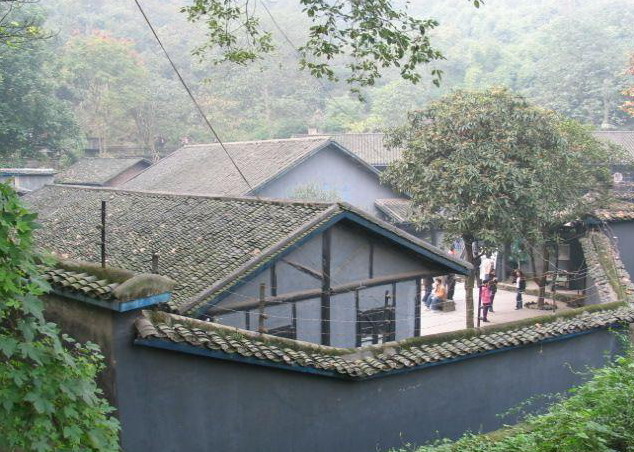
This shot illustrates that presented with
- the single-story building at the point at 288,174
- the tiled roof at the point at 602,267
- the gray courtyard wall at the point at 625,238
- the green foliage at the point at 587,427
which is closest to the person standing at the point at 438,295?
the tiled roof at the point at 602,267

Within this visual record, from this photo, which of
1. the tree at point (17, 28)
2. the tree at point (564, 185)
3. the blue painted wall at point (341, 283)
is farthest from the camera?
the tree at point (564, 185)

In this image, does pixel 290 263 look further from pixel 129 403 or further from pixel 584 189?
pixel 584 189

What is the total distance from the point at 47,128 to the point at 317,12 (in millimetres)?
24352

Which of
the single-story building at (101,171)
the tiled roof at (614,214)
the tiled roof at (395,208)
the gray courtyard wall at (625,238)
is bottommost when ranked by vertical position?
the gray courtyard wall at (625,238)

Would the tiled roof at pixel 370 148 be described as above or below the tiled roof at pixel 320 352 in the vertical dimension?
above

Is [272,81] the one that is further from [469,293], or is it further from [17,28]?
[469,293]

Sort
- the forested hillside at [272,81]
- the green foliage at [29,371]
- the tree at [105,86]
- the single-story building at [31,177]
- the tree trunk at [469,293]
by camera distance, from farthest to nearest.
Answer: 1. the forested hillside at [272,81]
2. the tree at [105,86]
3. the single-story building at [31,177]
4. the tree trunk at [469,293]
5. the green foliage at [29,371]

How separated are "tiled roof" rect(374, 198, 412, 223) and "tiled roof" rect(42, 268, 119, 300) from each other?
65.2ft

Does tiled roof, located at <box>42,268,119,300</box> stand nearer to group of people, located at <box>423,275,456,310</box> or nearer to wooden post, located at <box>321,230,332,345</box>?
wooden post, located at <box>321,230,332,345</box>

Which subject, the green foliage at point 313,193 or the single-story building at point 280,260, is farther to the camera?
the green foliage at point 313,193

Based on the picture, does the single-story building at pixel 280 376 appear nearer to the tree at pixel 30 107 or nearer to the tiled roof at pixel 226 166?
the tiled roof at pixel 226 166

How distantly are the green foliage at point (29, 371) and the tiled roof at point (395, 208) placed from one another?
22.4 metres

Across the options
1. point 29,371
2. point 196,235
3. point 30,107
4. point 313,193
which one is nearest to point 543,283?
point 313,193

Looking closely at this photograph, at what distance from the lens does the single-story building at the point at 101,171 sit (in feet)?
116
